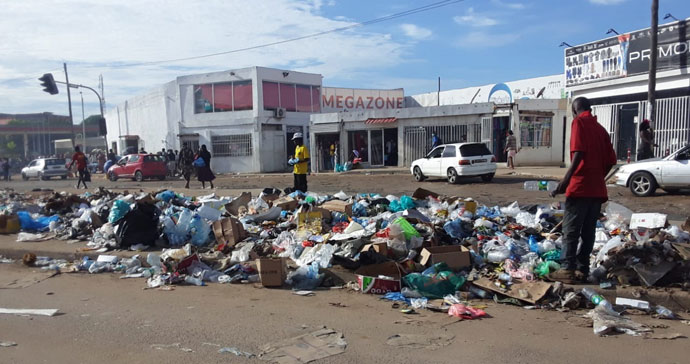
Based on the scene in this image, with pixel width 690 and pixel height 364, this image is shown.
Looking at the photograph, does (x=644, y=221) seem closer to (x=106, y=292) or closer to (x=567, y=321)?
(x=567, y=321)

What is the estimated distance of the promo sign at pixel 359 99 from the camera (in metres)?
38.7

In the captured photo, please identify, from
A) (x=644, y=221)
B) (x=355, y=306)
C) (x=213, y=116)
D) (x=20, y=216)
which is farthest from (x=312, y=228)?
(x=213, y=116)

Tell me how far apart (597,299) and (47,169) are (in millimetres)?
34996

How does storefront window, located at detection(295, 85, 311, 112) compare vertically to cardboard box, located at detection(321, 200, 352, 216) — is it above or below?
above

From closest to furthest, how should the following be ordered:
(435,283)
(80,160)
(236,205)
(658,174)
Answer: (435,283) < (236,205) < (658,174) < (80,160)

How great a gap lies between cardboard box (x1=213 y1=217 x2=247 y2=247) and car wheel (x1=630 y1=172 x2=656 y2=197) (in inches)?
406

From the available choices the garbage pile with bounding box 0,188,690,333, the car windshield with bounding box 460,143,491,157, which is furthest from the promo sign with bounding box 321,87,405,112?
the garbage pile with bounding box 0,188,690,333

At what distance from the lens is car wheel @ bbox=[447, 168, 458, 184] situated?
17406 mm

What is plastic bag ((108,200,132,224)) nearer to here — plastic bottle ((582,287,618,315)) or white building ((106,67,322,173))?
plastic bottle ((582,287,618,315))

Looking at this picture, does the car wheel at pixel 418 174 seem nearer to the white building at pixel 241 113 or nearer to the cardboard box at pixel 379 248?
the white building at pixel 241 113

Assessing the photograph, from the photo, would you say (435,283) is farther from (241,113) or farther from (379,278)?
(241,113)

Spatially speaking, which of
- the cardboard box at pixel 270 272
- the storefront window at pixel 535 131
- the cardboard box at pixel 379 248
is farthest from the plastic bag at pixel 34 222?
the storefront window at pixel 535 131

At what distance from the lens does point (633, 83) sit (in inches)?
765

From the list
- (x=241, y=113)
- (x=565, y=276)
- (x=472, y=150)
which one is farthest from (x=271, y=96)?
(x=565, y=276)
